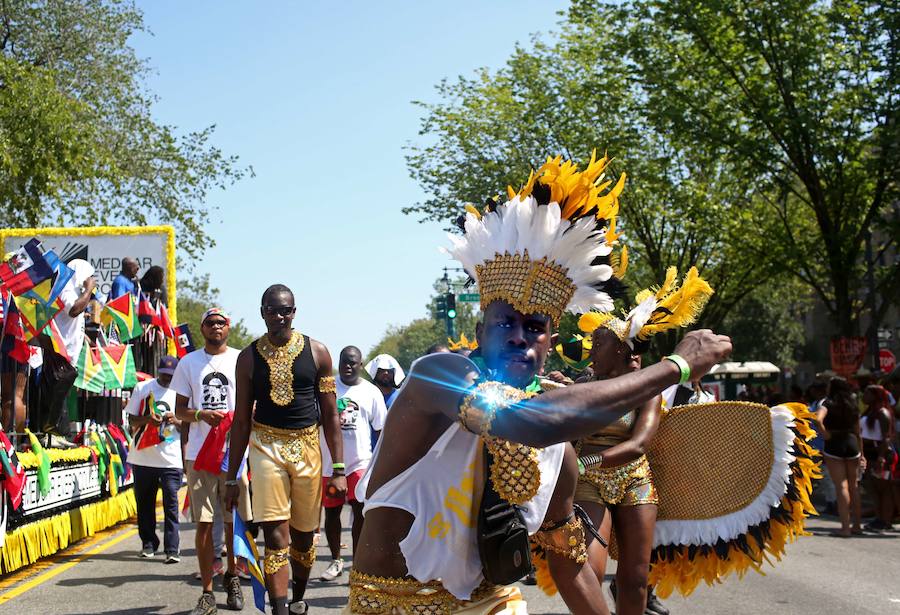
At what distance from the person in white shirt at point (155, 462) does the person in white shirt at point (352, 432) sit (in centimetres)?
173

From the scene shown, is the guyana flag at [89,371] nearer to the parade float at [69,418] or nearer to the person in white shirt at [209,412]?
the parade float at [69,418]

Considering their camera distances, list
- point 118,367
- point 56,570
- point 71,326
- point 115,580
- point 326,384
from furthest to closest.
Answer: point 118,367, point 71,326, point 56,570, point 115,580, point 326,384

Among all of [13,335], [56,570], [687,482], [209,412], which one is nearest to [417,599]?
[687,482]

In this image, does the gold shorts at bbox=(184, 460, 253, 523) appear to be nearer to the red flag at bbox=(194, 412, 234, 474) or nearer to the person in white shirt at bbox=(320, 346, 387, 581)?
the red flag at bbox=(194, 412, 234, 474)

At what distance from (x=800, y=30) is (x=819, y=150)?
85.0 inches

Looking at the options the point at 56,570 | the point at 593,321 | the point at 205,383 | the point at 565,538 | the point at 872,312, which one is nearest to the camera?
the point at 565,538

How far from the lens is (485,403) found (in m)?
2.82

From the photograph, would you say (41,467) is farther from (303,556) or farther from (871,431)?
(871,431)

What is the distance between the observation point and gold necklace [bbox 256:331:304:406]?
22.2ft

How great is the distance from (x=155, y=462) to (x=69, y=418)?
3.15m

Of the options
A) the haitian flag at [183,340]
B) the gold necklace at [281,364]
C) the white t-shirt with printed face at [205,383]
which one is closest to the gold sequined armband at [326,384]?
the gold necklace at [281,364]

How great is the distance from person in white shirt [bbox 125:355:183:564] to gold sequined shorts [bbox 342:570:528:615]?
7656 mm

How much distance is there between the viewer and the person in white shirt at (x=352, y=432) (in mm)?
9586

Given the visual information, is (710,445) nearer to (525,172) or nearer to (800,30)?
(800,30)
